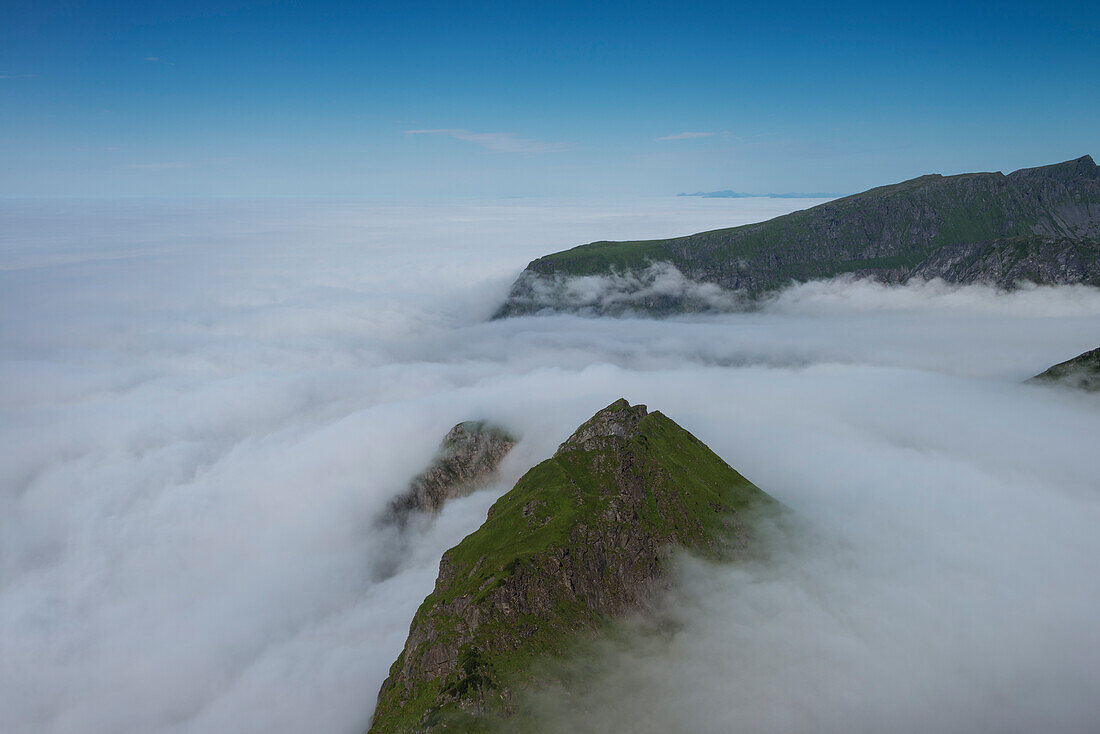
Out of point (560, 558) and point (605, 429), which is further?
point (605, 429)

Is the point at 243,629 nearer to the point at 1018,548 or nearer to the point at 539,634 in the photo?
the point at 539,634

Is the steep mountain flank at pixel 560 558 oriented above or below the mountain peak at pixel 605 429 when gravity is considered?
below

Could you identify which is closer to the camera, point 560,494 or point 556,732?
point 556,732

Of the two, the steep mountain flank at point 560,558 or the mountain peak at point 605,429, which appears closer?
the steep mountain flank at point 560,558

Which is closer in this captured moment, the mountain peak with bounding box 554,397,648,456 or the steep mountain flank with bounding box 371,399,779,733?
the steep mountain flank with bounding box 371,399,779,733

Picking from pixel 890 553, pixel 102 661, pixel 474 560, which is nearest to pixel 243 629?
pixel 102 661

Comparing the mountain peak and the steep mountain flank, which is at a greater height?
the mountain peak

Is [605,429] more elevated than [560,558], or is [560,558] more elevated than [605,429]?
[605,429]

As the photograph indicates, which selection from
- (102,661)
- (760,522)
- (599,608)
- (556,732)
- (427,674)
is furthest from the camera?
(102,661)
